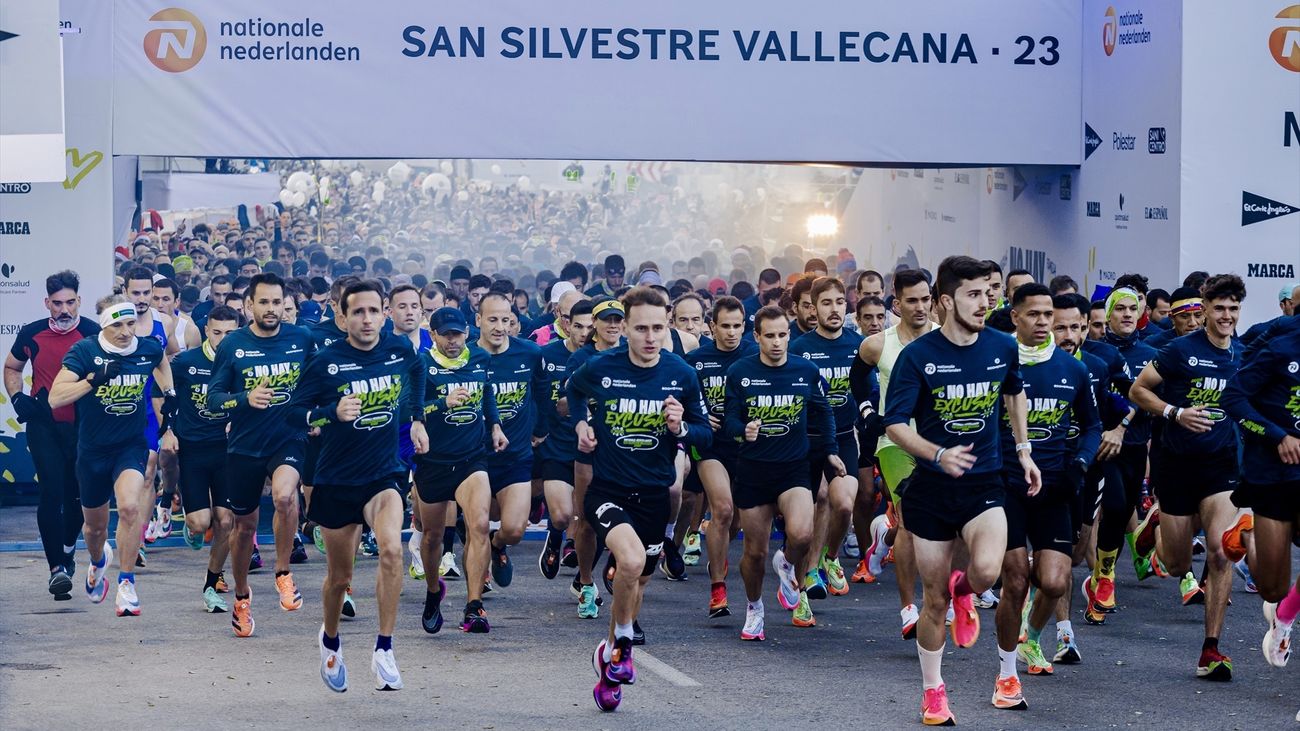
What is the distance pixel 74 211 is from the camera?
619 inches

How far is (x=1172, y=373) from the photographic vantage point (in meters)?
10.2

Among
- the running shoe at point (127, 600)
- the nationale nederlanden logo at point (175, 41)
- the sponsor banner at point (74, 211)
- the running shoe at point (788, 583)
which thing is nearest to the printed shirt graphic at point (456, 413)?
the running shoe at point (788, 583)

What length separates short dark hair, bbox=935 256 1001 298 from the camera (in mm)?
8055

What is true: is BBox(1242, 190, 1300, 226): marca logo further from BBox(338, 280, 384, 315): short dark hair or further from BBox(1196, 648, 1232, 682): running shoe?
BBox(338, 280, 384, 315): short dark hair

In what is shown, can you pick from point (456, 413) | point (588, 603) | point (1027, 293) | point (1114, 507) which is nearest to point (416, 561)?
point (588, 603)

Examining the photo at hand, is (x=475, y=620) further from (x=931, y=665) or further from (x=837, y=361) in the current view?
(x=931, y=665)

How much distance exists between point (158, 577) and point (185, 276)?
32.9 ft

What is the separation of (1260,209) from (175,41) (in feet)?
31.1

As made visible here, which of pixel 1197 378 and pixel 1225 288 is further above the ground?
pixel 1225 288

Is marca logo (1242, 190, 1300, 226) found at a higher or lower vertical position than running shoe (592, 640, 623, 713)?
higher

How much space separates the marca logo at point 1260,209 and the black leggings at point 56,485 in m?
9.65

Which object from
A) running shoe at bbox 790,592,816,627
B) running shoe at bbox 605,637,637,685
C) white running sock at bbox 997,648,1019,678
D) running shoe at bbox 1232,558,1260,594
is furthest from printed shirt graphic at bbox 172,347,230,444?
running shoe at bbox 1232,558,1260,594

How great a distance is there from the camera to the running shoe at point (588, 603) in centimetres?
1128

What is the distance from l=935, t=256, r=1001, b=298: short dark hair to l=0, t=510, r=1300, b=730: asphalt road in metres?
2.01
